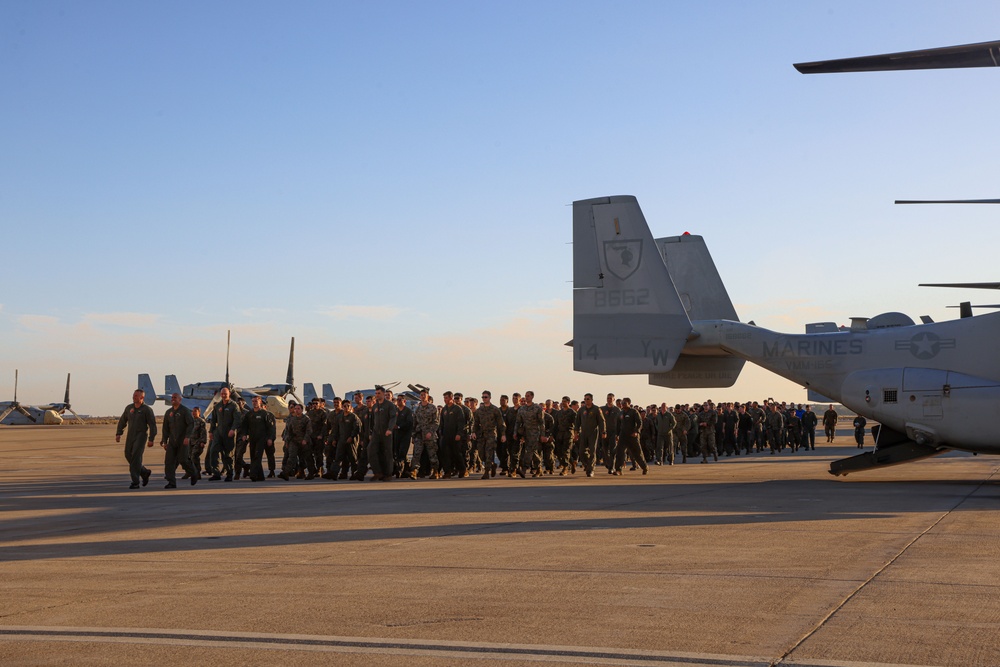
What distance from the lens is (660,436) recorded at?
25172 millimetres

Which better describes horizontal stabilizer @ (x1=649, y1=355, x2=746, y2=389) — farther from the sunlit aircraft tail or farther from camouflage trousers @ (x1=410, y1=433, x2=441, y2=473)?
camouflage trousers @ (x1=410, y1=433, x2=441, y2=473)

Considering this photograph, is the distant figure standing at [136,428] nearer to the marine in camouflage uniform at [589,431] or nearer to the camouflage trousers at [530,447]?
the camouflage trousers at [530,447]

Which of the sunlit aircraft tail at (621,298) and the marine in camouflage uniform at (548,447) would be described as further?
the marine in camouflage uniform at (548,447)

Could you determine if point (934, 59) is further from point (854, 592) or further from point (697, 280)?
point (697, 280)

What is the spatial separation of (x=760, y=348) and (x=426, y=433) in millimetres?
6091

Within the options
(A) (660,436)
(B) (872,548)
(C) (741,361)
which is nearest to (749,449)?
(A) (660,436)

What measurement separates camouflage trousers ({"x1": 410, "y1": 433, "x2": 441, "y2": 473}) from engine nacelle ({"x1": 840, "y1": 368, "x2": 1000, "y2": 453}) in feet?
23.7

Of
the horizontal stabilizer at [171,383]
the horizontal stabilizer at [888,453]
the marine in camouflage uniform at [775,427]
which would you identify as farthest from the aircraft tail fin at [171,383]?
the horizontal stabilizer at [888,453]

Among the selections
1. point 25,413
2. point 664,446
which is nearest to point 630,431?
point 664,446

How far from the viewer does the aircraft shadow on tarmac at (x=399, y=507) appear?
8742 millimetres

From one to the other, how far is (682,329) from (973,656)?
13257 millimetres

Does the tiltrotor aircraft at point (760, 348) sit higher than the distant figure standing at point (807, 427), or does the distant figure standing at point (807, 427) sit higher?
the tiltrotor aircraft at point (760, 348)

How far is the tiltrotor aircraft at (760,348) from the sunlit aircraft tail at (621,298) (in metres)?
0.02

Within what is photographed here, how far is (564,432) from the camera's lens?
63.6 ft
